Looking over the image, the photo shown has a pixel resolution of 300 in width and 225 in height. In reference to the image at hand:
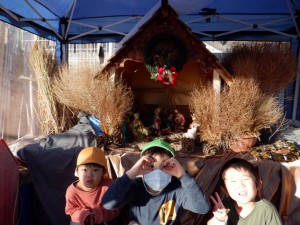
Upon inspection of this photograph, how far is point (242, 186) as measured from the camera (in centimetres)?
156

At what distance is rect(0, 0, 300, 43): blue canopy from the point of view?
4.04m

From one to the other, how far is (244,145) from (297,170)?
18.2 inches

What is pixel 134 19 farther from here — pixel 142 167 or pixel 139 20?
pixel 142 167

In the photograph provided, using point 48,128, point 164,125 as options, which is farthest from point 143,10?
point 48,128

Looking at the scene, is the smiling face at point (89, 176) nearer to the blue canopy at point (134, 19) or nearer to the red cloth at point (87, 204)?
the red cloth at point (87, 204)

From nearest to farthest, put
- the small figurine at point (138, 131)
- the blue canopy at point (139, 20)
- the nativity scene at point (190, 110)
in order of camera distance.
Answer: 1. the nativity scene at point (190, 110)
2. the small figurine at point (138, 131)
3. the blue canopy at point (139, 20)

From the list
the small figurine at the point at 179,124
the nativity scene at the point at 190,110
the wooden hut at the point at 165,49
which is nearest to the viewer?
the nativity scene at the point at 190,110

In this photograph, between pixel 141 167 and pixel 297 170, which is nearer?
pixel 141 167

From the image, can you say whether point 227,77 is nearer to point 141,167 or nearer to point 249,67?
point 249,67

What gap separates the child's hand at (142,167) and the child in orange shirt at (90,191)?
13.3 inches

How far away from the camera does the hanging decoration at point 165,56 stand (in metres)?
2.59

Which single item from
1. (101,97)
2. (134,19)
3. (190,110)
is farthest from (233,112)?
(134,19)

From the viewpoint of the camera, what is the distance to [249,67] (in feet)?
8.82

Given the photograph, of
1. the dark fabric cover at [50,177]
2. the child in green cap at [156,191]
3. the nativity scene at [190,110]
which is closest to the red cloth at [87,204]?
the child in green cap at [156,191]
